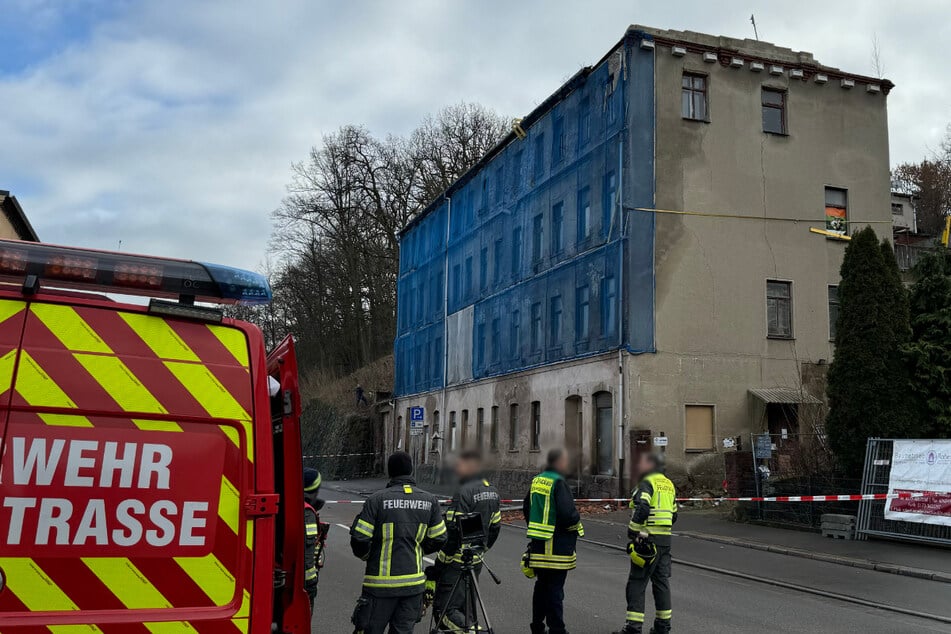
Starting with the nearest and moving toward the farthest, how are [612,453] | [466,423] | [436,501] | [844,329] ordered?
[436,501] < [844,329] < [612,453] < [466,423]

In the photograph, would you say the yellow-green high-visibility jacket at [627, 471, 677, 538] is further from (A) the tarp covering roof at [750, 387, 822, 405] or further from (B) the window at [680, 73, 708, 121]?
(B) the window at [680, 73, 708, 121]

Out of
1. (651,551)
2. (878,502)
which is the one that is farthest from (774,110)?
(651,551)

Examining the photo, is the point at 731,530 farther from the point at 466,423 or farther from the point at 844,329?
the point at 466,423

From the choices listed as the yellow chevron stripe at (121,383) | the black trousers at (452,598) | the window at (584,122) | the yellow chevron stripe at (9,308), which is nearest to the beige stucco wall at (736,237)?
the window at (584,122)

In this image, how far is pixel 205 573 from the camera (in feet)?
12.1

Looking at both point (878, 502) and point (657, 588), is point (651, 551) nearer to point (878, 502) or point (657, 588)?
point (657, 588)

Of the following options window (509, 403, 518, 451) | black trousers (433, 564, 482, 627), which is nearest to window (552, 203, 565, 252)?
window (509, 403, 518, 451)

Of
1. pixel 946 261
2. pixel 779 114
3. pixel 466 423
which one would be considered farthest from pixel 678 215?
pixel 466 423

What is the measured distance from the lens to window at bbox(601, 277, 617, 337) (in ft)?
94.2

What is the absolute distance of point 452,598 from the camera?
8023 millimetres

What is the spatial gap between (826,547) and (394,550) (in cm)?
1265

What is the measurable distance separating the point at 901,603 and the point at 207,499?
10.5 m

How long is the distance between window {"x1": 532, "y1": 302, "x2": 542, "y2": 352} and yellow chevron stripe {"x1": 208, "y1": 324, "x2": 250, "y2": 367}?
30.4 metres

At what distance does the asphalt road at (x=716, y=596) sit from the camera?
10.0m
